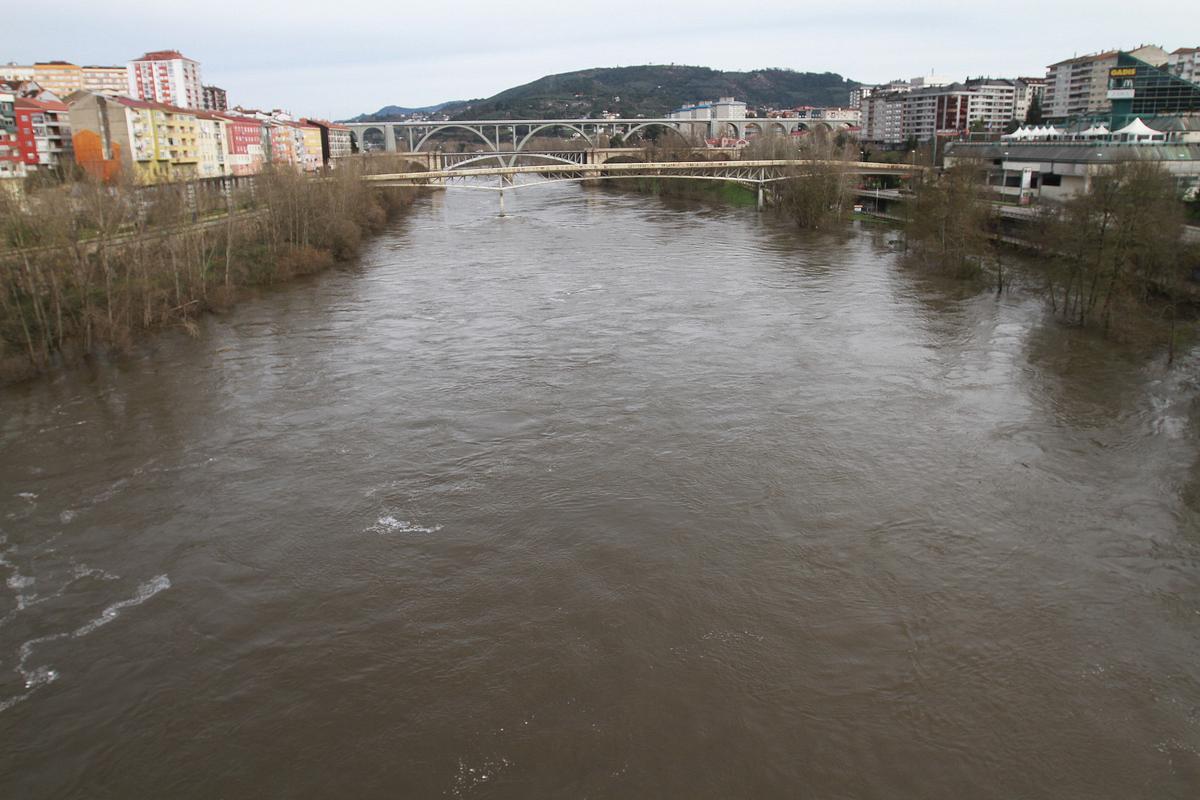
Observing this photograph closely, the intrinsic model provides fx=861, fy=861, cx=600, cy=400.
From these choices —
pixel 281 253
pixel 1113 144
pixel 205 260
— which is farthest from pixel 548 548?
pixel 1113 144

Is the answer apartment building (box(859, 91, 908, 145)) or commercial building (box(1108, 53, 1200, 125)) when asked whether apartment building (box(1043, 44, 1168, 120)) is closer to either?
commercial building (box(1108, 53, 1200, 125))

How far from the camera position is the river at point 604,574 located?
4949mm

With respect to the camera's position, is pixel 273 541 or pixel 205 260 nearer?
pixel 273 541

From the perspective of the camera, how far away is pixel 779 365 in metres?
11.8

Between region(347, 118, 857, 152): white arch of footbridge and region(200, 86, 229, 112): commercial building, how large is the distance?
516 inches

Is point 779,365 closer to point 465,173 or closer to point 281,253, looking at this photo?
A: point 281,253

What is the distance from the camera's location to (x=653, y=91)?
157 metres

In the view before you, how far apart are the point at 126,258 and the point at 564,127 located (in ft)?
162

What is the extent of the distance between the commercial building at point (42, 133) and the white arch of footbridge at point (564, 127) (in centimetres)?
2591

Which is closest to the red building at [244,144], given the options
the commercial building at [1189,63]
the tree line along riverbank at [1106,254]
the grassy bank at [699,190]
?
the grassy bank at [699,190]

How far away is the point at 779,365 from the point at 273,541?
7169 millimetres

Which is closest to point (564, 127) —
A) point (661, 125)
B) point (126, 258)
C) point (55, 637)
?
point (661, 125)

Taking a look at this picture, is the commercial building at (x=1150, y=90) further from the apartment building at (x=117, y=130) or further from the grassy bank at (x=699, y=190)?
the apartment building at (x=117, y=130)

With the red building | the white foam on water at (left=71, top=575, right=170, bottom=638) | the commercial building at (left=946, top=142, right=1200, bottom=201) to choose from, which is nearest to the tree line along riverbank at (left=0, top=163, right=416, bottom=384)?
the white foam on water at (left=71, top=575, right=170, bottom=638)
